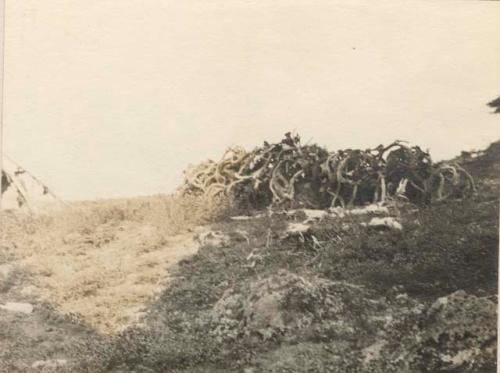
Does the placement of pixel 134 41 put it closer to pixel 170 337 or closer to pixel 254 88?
pixel 254 88

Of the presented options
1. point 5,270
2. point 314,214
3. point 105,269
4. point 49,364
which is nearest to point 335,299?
point 314,214

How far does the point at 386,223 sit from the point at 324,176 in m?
0.62

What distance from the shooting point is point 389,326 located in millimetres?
4590

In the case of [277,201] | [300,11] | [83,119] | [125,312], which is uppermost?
[300,11]

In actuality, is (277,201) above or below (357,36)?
below

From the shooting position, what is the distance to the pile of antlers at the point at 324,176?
16.4 feet

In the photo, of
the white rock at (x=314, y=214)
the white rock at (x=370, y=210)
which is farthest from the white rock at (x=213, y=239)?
the white rock at (x=370, y=210)

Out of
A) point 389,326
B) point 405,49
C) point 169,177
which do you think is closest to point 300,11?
point 405,49

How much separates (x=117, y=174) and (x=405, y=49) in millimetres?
2524

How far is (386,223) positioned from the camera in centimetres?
493

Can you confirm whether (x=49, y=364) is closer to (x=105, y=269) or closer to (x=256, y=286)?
(x=105, y=269)

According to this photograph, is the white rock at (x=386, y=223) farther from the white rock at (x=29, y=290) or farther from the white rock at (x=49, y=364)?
the white rock at (x=29, y=290)

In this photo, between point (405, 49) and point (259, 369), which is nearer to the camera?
point (259, 369)

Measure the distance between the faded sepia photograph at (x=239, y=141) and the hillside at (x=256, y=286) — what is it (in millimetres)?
18
